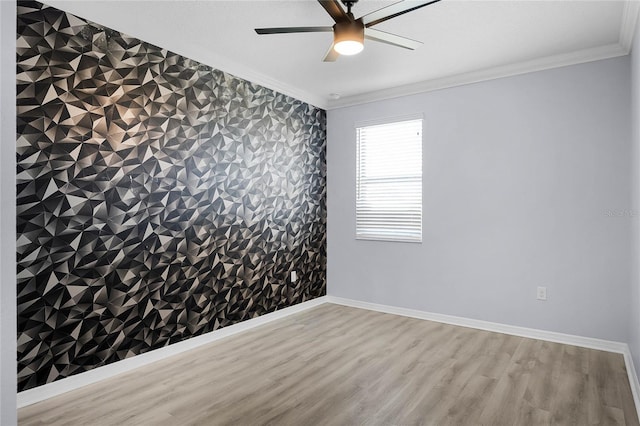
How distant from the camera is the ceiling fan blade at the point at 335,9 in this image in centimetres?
223

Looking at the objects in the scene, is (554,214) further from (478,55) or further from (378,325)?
(378,325)

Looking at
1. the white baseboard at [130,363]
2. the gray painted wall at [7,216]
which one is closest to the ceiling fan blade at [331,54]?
the gray painted wall at [7,216]

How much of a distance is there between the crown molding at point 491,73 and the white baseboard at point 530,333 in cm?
248

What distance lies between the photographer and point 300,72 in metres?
4.03

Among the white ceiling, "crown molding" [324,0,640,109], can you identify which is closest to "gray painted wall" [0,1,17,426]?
the white ceiling

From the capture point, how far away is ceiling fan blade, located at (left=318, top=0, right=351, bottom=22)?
223 centimetres

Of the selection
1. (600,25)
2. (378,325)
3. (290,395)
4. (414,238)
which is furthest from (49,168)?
(600,25)

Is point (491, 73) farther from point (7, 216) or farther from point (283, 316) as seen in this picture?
point (7, 216)

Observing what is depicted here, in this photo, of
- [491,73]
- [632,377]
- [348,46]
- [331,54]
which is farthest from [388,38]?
[632,377]

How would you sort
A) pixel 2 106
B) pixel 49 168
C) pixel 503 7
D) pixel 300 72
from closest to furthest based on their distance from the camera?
1. pixel 2 106
2. pixel 49 168
3. pixel 503 7
4. pixel 300 72

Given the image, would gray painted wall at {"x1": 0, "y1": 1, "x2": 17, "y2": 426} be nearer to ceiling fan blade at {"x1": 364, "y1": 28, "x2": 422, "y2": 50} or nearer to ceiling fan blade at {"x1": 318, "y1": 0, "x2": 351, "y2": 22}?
ceiling fan blade at {"x1": 318, "y1": 0, "x2": 351, "y2": 22}

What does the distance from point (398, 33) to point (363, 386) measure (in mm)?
2717

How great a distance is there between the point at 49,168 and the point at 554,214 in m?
4.11

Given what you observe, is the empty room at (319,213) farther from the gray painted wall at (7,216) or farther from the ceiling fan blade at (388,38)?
the gray painted wall at (7,216)
